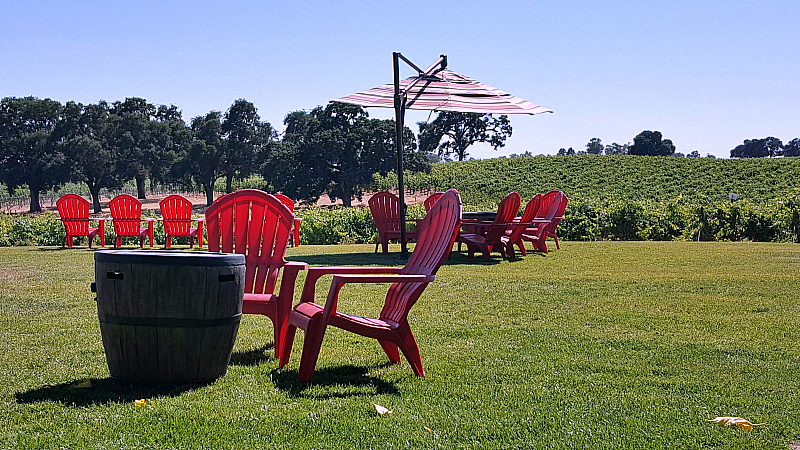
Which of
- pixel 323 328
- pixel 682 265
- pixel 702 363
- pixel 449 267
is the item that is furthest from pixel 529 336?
pixel 682 265

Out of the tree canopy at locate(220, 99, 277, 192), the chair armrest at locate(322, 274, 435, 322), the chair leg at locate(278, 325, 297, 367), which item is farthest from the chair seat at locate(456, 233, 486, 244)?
the tree canopy at locate(220, 99, 277, 192)

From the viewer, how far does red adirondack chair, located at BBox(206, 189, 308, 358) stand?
4.72 meters

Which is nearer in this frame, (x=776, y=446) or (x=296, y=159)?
(x=776, y=446)

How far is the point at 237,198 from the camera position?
4.88 metres

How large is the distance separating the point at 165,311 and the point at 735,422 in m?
2.46

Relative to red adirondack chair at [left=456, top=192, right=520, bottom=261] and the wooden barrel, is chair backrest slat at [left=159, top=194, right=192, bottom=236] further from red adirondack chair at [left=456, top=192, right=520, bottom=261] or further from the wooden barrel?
the wooden barrel

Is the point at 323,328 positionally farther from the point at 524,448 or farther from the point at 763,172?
the point at 763,172

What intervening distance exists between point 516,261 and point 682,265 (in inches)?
84.9

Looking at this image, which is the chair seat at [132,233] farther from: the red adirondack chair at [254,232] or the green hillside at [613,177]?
the green hillside at [613,177]

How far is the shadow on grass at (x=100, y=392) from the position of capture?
129 inches

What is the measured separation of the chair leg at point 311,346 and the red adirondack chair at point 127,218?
32.9 feet

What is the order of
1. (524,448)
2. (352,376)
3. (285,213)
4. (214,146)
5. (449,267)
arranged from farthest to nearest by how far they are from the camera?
(214,146), (449,267), (285,213), (352,376), (524,448)

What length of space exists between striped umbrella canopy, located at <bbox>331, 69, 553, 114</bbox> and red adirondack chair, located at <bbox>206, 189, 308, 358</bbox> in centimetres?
567

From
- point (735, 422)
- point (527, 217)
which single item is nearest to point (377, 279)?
point (735, 422)
